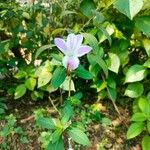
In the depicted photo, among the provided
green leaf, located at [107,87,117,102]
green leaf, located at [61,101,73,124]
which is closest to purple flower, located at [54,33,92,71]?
green leaf, located at [61,101,73,124]

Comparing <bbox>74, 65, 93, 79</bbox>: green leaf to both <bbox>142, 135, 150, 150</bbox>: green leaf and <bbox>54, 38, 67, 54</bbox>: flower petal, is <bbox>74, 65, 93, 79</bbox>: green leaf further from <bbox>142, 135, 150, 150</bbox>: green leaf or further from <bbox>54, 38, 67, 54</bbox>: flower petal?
<bbox>142, 135, 150, 150</bbox>: green leaf


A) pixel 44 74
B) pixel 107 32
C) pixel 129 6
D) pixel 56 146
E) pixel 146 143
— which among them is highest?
pixel 129 6

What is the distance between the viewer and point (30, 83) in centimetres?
296

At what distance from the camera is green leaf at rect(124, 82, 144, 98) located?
2791mm

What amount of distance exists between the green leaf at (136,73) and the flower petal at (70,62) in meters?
A: 0.90

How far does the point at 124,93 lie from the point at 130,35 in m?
0.39

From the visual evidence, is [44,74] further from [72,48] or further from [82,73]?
[72,48]

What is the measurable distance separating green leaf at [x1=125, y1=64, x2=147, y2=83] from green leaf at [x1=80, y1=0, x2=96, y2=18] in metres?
0.42

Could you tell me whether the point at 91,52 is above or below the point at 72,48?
below

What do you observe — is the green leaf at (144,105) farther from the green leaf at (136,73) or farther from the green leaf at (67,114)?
the green leaf at (67,114)

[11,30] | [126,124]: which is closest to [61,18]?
[11,30]

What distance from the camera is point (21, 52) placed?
129 inches

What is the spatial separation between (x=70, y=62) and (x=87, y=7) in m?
0.94

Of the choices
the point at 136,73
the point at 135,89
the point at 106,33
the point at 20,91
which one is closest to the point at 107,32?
the point at 106,33
